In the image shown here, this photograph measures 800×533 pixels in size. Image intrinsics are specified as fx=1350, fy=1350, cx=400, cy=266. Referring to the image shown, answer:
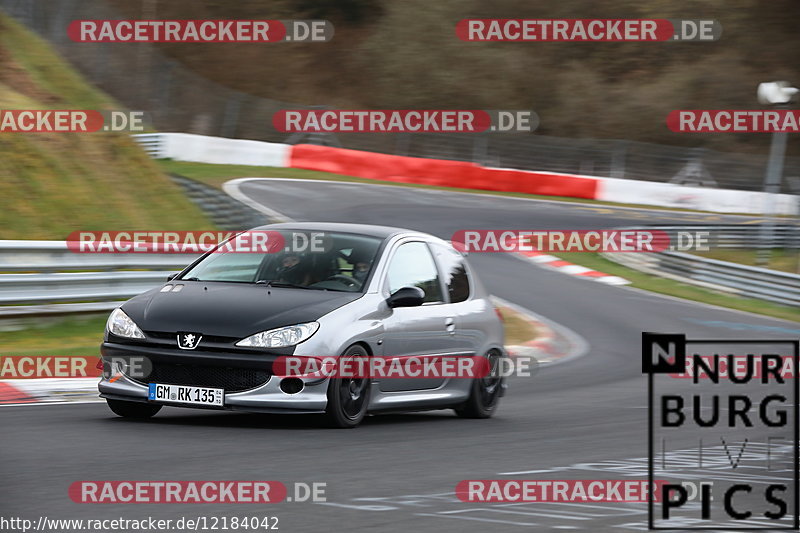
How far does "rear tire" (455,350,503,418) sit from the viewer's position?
1038 cm

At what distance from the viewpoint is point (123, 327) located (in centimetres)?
872

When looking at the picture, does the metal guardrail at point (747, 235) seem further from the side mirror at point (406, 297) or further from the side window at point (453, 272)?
the side mirror at point (406, 297)

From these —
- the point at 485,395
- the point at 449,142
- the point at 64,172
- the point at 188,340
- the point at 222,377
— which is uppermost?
the point at 449,142

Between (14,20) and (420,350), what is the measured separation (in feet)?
49.3

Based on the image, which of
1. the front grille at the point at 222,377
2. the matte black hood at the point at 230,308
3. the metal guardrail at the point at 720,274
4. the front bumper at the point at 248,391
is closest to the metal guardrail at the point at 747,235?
the metal guardrail at the point at 720,274

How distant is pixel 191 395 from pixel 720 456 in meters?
3.31

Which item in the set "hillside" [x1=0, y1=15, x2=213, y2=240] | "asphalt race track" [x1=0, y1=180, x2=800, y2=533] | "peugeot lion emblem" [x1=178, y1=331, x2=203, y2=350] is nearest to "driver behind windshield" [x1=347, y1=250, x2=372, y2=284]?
"asphalt race track" [x1=0, y1=180, x2=800, y2=533]

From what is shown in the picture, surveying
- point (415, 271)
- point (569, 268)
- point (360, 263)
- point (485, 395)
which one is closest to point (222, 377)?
point (360, 263)

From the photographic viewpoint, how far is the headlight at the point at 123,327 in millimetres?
8617

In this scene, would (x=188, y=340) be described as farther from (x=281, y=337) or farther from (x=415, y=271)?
(x=415, y=271)

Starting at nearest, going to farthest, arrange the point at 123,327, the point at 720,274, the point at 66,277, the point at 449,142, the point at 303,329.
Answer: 1. the point at 303,329
2. the point at 123,327
3. the point at 66,277
4. the point at 720,274
5. the point at 449,142

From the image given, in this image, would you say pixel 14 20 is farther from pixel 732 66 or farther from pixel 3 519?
pixel 732 66

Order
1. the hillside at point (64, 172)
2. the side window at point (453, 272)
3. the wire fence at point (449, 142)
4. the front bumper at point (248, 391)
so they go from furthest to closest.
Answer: the wire fence at point (449, 142) → the hillside at point (64, 172) → the side window at point (453, 272) → the front bumper at point (248, 391)

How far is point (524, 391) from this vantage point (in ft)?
41.3
